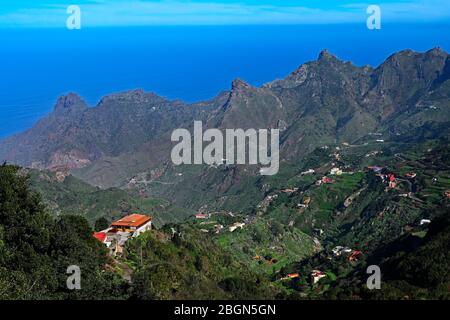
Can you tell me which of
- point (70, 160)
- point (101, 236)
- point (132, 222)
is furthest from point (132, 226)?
point (70, 160)

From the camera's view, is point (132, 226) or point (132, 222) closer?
point (132, 226)

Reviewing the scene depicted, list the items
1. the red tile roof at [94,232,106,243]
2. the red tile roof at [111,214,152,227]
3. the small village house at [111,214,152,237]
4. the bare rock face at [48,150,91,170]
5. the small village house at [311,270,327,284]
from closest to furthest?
the red tile roof at [94,232,106,243], the small village house at [111,214,152,237], the red tile roof at [111,214,152,227], the small village house at [311,270,327,284], the bare rock face at [48,150,91,170]

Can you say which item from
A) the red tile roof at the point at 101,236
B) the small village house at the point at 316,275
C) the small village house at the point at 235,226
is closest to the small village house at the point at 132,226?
the red tile roof at the point at 101,236

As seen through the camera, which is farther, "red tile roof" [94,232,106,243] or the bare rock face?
the bare rock face

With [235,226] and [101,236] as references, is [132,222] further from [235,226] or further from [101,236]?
[235,226]

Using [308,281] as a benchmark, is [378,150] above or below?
above

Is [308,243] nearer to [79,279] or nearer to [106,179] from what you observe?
[79,279]

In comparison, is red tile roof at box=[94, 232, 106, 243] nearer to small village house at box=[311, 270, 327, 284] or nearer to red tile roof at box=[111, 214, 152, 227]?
red tile roof at box=[111, 214, 152, 227]

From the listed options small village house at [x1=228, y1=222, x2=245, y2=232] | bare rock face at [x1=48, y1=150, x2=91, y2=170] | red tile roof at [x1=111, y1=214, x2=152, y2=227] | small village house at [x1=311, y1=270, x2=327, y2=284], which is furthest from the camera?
bare rock face at [x1=48, y1=150, x2=91, y2=170]

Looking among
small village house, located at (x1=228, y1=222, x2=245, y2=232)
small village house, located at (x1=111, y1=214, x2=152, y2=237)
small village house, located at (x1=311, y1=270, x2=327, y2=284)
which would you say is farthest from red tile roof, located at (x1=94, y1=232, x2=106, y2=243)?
small village house, located at (x1=228, y1=222, x2=245, y2=232)

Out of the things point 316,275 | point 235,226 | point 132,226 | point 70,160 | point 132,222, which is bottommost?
point 316,275
